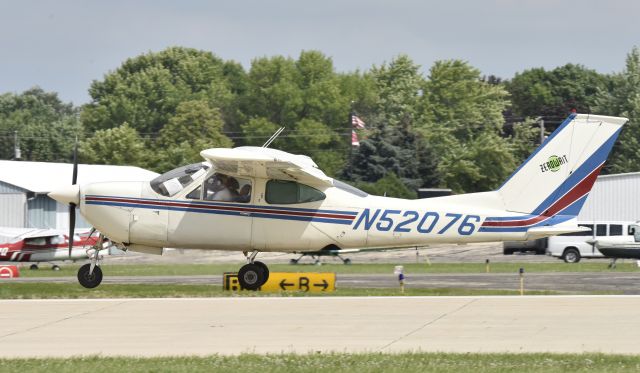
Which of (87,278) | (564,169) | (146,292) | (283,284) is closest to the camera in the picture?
(564,169)

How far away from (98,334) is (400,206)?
7.82 meters

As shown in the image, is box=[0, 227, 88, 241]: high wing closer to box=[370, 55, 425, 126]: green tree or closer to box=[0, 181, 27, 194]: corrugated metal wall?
box=[0, 181, 27, 194]: corrugated metal wall

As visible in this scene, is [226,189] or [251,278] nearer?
[226,189]

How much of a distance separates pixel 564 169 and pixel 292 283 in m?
7.33

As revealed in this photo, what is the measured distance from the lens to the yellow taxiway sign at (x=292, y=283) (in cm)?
2562

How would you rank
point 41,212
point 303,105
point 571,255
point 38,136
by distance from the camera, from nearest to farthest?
1. point 571,255
2. point 41,212
3. point 38,136
4. point 303,105

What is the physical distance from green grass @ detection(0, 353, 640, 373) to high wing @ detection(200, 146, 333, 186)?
7211 mm

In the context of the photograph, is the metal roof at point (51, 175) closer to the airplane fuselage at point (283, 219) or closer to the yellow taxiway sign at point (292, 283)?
the yellow taxiway sign at point (292, 283)

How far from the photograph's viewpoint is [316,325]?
56.6 feet

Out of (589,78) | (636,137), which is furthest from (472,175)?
(589,78)

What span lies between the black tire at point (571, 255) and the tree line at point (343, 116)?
20150 mm

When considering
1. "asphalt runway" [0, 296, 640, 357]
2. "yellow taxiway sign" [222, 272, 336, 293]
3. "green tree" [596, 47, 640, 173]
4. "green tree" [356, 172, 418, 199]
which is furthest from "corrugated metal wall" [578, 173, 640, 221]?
"asphalt runway" [0, 296, 640, 357]

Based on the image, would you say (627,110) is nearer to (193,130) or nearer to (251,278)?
(193,130)

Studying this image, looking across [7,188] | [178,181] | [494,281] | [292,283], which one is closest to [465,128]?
[7,188]
